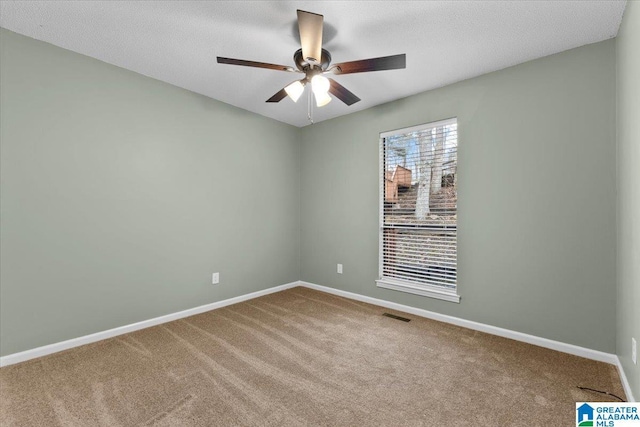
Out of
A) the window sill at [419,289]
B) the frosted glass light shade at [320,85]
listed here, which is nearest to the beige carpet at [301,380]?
the window sill at [419,289]

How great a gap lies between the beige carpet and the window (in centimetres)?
63

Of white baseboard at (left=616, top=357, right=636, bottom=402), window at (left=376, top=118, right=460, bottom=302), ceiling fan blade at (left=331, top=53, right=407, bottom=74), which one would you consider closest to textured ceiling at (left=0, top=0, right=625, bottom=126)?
ceiling fan blade at (left=331, top=53, right=407, bottom=74)

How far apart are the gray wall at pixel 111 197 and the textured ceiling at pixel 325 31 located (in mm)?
344

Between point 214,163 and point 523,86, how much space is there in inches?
132

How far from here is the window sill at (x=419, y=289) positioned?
305cm

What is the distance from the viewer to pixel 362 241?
3852 millimetres

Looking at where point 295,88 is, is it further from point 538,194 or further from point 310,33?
point 538,194

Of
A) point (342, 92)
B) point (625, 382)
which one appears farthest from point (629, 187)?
point (342, 92)

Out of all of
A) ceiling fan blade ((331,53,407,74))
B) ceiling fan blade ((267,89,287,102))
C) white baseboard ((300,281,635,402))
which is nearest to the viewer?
ceiling fan blade ((331,53,407,74))

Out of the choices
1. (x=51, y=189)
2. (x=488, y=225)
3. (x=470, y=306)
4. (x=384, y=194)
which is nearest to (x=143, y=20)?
(x=51, y=189)

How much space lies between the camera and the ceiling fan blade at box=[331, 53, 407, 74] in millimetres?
1926

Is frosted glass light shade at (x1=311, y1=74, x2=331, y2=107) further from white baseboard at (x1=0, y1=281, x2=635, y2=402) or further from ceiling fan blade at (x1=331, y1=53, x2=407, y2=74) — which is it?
white baseboard at (x1=0, y1=281, x2=635, y2=402)

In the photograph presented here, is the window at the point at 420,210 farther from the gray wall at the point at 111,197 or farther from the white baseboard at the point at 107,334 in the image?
the white baseboard at the point at 107,334

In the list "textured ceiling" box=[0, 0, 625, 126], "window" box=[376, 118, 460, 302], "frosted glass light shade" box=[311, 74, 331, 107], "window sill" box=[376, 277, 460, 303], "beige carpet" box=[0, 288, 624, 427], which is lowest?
"beige carpet" box=[0, 288, 624, 427]
